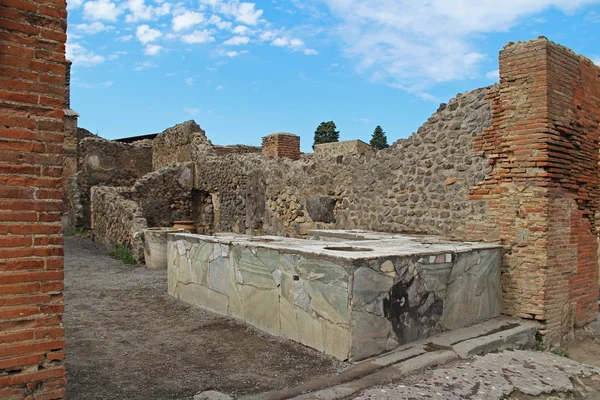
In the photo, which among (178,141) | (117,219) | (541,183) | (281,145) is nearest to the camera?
(541,183)


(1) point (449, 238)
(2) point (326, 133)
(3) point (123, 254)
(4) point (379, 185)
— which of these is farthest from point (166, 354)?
(2) point (326, 133)

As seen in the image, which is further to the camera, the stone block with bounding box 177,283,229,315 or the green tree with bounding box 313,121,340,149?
the green tree with bounding box 313,121,340,149

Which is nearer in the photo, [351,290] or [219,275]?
[351,290]

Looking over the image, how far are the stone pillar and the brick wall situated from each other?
1016cm

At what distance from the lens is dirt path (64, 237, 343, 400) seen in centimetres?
355

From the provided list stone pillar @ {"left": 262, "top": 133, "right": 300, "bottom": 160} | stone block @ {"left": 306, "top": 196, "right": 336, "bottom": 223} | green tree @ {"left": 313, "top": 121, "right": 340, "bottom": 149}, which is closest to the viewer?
stone block @ {"left": 306, "top": 196, "right": 336, "bottom": 223}

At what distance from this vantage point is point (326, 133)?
122 feet

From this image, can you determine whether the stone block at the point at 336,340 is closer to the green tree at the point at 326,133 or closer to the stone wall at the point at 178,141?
the stone wall at the point at 178,141

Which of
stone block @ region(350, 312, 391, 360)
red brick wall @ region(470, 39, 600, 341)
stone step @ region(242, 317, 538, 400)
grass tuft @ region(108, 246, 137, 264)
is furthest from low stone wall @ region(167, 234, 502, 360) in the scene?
grass tuft @ region(108, 246, 137, 264)

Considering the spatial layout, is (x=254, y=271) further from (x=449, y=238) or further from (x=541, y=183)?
A: (x=541, y=183)

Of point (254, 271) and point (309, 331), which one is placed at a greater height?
point (254, 271)

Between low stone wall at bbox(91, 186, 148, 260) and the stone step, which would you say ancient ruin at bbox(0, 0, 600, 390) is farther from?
low stone wall at bbox(91, 186, 148, 260)

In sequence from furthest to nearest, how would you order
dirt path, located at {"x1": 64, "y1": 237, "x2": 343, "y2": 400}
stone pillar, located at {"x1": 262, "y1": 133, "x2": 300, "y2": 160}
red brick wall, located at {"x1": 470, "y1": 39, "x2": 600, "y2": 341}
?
stone pillar, located at {"x1": 262, "y1": 133, "x2": 300, "y2": 160}
red brick wall, located at {"x1": 470, "y1": 39, "x2": 600, "y2": 341}
dirt path, located at {"x1": 64, "y1": 237, "x2": 343, "y2": 400}

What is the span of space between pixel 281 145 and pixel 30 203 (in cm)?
1052
